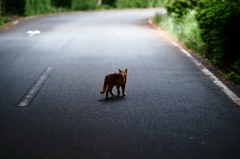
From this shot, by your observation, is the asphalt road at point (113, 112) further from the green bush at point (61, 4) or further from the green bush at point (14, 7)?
the green bush at point (61, 4)

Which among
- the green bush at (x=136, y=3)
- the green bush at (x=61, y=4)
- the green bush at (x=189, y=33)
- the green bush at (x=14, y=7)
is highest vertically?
the green bush at (x=189, y=33)

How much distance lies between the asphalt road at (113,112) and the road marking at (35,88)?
25 mm

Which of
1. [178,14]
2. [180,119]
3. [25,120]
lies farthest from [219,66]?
[178,14]

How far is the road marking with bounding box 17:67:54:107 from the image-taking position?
20.2 ft

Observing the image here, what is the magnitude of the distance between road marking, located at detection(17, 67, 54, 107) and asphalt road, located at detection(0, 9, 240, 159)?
2 centimetres


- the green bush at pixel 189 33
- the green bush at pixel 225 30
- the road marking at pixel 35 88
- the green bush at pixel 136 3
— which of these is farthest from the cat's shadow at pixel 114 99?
the green bush at pixel 136 3

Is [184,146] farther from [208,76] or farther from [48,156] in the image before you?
[208,76]

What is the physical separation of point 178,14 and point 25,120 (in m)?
15.9

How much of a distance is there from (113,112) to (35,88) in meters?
2.19

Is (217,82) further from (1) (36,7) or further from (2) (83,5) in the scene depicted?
(2) (83,5)

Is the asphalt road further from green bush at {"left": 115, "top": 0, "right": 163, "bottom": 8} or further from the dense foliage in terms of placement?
green bush at {"left": 115, "top": 0, "right": 163, "bottom": 8}

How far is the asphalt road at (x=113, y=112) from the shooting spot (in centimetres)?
432

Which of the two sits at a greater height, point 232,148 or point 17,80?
point 232,148

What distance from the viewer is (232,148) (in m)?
4.37
